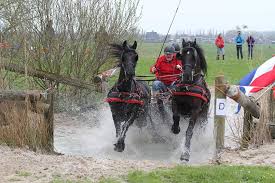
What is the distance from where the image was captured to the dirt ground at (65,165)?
6.74m

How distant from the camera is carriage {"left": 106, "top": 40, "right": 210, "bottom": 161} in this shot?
970 cm

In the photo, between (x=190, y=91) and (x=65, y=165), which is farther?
(x=190, y=91)

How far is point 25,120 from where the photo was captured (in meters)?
8.66

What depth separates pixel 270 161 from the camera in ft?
26.5

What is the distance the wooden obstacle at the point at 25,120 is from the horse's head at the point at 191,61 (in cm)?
256

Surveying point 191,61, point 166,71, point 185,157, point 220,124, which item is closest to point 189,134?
point 185,157

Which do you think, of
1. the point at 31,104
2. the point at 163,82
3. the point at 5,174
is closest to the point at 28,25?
the point at 163,82

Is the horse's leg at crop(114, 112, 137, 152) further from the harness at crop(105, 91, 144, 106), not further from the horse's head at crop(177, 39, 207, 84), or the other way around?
the horse's head at crop(177, 39, 207, 84)

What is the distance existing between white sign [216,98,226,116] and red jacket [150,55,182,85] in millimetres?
2082

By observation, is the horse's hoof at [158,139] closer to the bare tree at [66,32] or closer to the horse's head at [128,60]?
the horse's head at [128,60]

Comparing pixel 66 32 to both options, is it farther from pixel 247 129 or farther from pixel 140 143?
pixel 247 129

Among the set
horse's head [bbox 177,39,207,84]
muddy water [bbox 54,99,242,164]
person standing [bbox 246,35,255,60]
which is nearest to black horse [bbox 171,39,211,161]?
horse's head [bbox 177,39,207,84]

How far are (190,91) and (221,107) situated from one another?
0.79 m

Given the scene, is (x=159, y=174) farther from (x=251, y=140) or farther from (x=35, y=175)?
(x=251, y=140)
